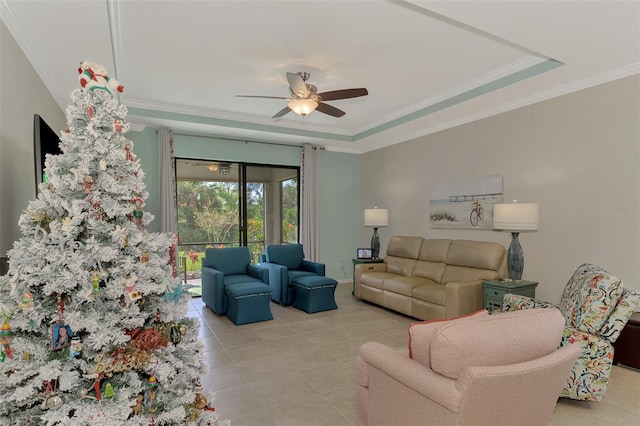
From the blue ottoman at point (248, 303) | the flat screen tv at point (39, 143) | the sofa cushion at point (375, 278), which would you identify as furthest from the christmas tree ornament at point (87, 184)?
the sofa cushion at point (375, 278)

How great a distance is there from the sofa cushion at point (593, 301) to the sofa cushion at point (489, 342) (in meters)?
1.14

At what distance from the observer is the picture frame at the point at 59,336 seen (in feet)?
4.72

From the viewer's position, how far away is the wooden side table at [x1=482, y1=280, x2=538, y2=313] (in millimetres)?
3707

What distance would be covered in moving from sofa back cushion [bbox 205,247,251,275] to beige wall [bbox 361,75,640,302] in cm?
315

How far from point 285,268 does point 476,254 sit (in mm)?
2701

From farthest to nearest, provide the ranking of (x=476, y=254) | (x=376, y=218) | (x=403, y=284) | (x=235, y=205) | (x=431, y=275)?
(x=235, y=205) → (x=376, y=218) → (x=431, y=275) → (x=403, y=284) → (x=476, y=254)

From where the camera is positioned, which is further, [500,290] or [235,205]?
[235,205]

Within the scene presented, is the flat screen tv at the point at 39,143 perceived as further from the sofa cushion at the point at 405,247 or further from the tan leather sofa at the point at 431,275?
the sofa cushion at the point at 405,247

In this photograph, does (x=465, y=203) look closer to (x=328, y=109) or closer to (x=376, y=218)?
(x=376, y=218)

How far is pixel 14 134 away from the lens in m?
2.33

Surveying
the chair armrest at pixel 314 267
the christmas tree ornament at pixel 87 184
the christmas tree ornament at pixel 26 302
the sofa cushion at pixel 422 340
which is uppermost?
the christmas tree ornament at pixel 87 184

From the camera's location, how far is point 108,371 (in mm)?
1465

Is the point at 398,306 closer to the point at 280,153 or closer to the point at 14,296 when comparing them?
the point at 280,153

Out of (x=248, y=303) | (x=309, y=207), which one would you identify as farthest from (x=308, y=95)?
(x=309, y=207)
